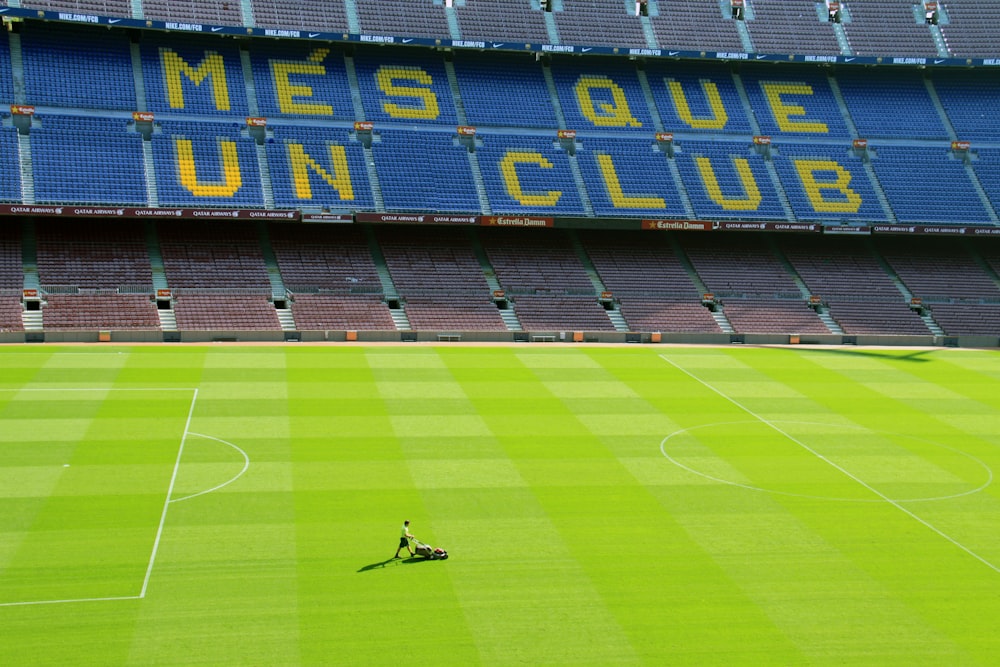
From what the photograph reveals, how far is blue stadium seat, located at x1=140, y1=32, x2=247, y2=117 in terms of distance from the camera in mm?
57375

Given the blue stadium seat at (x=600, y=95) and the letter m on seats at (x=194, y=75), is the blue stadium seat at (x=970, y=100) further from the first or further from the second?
the letter m on seats at (x=194, y=75)

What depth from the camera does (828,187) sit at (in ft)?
205

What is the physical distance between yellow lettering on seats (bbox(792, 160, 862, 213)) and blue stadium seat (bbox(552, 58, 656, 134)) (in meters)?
9.60

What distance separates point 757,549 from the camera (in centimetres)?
2569

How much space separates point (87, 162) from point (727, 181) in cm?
3551

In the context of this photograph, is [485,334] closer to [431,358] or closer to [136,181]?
[431,358]

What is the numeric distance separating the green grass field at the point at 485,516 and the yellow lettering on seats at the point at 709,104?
24.9m

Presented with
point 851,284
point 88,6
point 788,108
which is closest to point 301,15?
point 88,6

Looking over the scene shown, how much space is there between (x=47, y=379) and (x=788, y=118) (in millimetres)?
46205

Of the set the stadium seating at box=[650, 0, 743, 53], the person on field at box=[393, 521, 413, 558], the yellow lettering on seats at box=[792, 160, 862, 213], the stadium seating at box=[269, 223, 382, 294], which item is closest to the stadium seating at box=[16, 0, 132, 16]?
the stadium seating at box=[269, 223, 382, 294]

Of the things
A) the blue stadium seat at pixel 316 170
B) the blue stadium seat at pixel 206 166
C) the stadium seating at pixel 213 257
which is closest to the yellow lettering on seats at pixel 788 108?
the blue stadium seat at pixel 316 170

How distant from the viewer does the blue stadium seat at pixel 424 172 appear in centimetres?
5644

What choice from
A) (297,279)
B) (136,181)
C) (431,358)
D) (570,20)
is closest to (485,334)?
(431,358)

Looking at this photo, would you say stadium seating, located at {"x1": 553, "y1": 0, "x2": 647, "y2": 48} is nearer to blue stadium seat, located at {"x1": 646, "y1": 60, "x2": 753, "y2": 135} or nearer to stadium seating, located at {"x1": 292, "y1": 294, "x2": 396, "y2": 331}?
blue stadium seat, located at {"x1": 646, "y1": 60, "x2": 753, "y2": 135}
